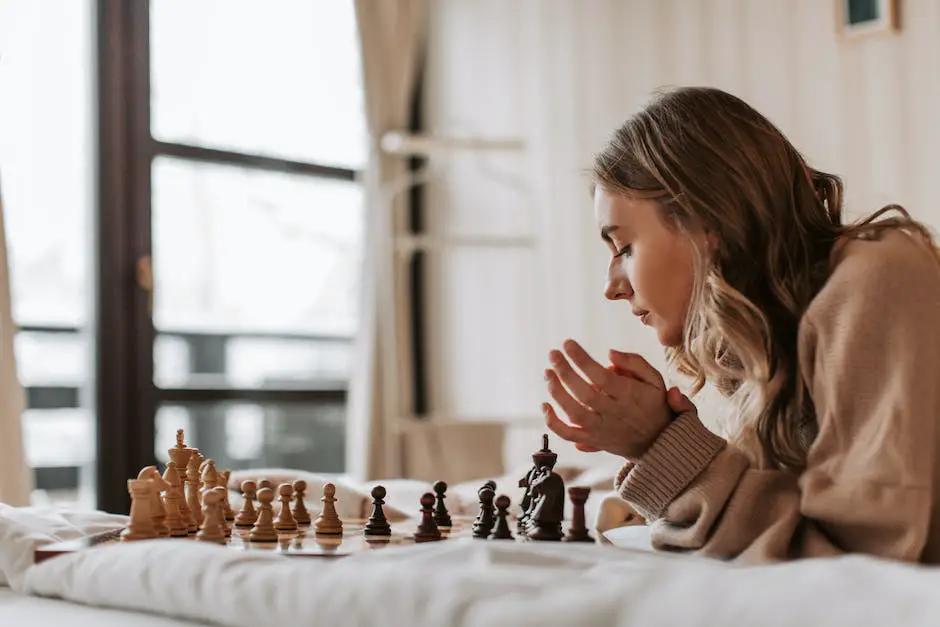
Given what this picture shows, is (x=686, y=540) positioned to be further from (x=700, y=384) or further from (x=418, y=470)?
(x=418, y=470)

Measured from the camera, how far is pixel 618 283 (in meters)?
1.48

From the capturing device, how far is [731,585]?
0.73 metres

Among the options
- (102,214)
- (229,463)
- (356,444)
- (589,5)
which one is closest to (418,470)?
(356,444)

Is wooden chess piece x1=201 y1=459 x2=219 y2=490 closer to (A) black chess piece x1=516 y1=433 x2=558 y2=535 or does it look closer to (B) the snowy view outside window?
(A) black chess piece x1=516 y1=433 x2=558 y2=535

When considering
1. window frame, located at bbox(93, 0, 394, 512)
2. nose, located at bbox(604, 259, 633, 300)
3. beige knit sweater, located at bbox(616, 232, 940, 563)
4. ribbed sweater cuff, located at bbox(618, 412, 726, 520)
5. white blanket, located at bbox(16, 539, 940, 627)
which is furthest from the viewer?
window frame, located at bbox(93, 0, 394, 512)

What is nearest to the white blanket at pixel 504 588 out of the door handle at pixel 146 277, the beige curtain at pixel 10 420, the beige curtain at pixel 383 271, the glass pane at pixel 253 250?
the beige curtain at pixel 10 420

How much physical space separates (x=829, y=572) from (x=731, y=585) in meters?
0.07

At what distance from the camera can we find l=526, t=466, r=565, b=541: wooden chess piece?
1.22m

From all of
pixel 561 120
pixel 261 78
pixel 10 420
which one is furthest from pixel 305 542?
pixel 561 120

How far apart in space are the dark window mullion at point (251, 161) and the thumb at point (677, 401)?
2708mm

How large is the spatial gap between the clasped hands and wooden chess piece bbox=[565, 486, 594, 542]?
0.25 feet

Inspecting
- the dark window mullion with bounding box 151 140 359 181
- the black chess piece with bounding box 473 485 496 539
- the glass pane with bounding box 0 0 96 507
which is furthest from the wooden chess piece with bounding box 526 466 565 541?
the dark window mullion with bounding box 151 140 359 181

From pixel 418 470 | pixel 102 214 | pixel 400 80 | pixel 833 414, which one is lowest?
pixel 418 470

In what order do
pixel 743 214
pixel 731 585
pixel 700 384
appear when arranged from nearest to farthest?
pixel 731 585 < pixel 743 214 < pixel 700 384
